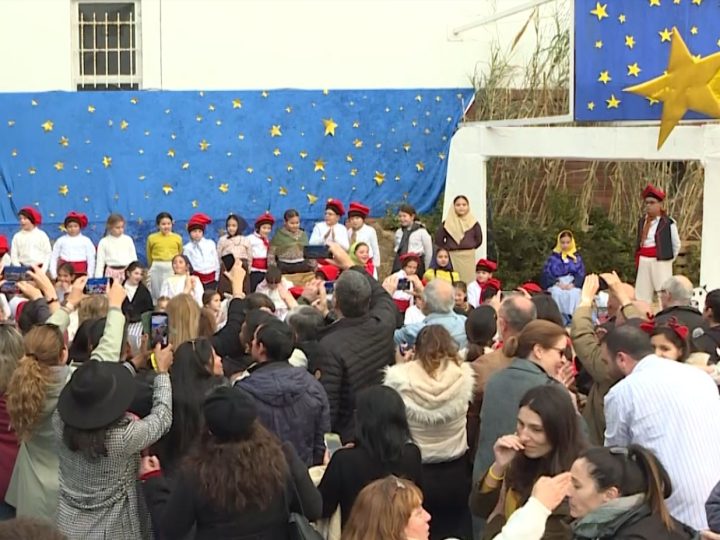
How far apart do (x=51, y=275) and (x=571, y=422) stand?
9.75m

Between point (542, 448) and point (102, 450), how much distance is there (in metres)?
1.65

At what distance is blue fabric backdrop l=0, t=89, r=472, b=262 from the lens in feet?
51.1

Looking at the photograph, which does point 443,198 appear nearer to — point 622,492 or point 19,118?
point 19,118

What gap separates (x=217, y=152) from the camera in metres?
16.2

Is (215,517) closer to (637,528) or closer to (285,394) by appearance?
(285,394)

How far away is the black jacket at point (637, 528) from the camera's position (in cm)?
364

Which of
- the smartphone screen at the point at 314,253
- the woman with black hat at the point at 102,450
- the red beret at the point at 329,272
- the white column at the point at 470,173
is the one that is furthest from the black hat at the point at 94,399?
the white column at the point at 470,173

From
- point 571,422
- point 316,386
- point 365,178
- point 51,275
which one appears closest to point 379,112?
point 365,178

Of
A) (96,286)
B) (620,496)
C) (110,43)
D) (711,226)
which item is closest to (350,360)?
(620,496)

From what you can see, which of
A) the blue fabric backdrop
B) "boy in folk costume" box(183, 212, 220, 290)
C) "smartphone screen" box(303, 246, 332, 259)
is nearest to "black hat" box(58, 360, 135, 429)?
"smartphone screen" box(303, 246, 332, 259)

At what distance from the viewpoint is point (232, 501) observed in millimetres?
4133

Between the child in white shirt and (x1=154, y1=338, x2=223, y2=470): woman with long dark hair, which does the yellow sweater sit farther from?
(x1=154, y1=338, x2=223, y2=470): woman with long dark hair

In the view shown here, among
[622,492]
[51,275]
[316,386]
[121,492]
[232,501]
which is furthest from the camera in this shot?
[51,275]

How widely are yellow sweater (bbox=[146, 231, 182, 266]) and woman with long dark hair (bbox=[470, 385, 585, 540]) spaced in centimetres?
999
